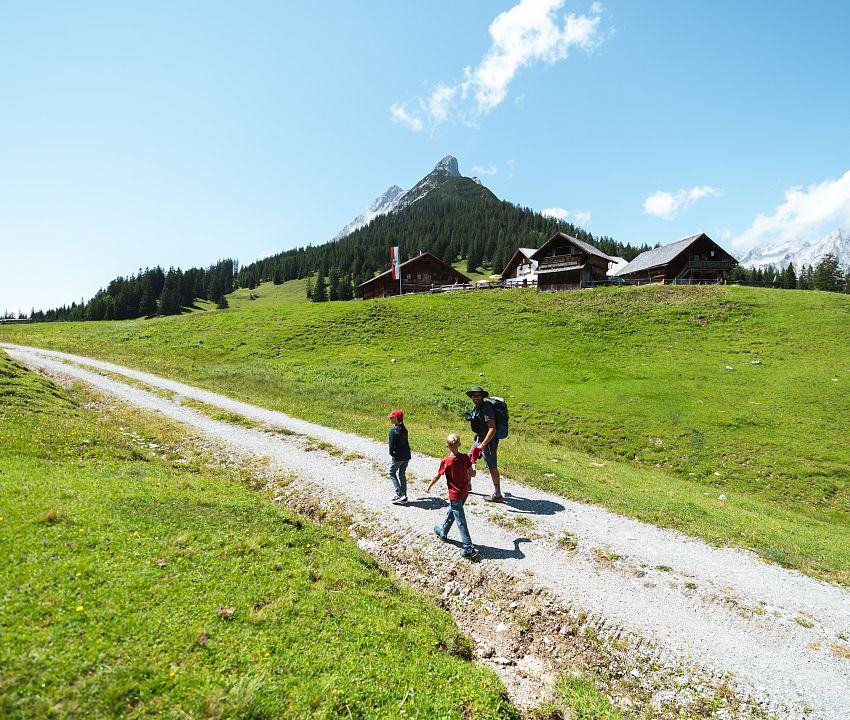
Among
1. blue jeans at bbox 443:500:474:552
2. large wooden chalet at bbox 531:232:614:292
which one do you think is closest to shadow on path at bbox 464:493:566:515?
blue jeans at bbox 443:500:474:552

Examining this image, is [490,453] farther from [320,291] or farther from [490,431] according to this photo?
[320,291]

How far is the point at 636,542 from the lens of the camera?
10.4m

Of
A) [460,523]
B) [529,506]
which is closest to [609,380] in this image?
[529,506]

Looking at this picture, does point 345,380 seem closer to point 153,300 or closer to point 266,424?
point 266,424

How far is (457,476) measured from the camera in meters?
9.84

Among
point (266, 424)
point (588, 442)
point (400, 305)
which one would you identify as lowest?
point (588, 442)

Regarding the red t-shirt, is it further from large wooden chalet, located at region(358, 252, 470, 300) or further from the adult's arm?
large wooden chalet, located at region(358, 252, 470, 300)

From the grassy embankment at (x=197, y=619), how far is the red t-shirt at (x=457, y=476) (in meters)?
2.43

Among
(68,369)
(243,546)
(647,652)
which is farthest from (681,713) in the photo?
(68,369)

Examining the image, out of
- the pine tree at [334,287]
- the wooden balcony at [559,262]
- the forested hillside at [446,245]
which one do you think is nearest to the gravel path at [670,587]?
the wooden balcony at [559,262]

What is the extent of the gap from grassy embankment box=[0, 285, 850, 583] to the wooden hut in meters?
25.5

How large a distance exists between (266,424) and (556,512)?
1504 centimetres

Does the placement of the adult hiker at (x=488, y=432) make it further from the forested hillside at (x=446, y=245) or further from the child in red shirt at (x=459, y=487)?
the forested hillside at (x=446, y=245)

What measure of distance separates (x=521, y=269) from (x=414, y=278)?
2505cm
